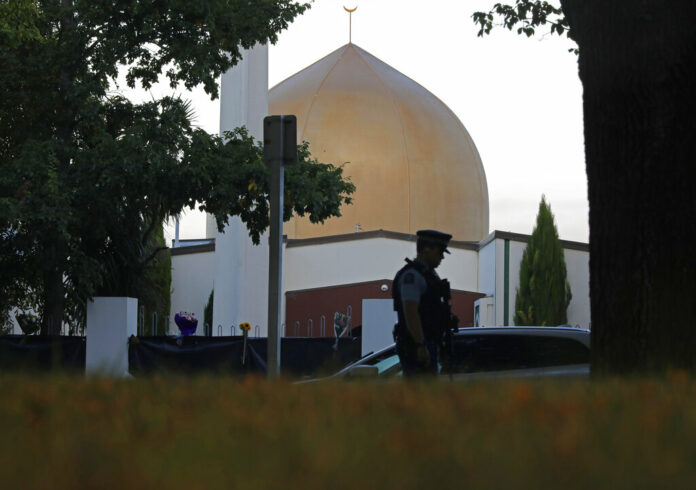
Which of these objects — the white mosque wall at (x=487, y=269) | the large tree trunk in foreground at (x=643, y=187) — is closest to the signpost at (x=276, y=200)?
the large tree trunk in foreground at (x=643, y=187)

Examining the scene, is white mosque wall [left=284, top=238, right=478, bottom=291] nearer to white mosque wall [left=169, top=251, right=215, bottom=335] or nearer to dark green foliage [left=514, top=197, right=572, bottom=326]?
white mosque wall [left=169, top=251, right=215, bottom=335]

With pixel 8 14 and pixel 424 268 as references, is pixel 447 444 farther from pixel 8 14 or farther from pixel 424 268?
pixel 8 14

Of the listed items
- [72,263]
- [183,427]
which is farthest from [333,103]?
[183,427]

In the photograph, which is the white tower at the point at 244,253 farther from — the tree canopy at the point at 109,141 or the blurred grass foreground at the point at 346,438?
the blurred grass foreground at the point at 346,438

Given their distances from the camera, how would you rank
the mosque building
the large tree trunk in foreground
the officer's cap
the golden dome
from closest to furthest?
the large tree trunk in foreground → the officer's cap → the mosque building → the golden dome

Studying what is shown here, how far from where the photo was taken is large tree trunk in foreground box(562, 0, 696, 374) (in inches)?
210

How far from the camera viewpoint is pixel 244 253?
25578 millimetres

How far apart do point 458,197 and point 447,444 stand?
40.4m

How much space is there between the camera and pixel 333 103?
40938mm

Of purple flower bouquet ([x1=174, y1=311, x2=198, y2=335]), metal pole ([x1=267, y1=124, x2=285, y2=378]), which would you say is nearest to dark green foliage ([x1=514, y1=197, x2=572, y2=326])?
purple flower bouquet ([x1=174, y1=311, x2=198, y2=335])

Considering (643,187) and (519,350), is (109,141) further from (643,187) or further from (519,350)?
(643,187)

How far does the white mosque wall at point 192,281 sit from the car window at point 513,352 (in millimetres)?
24135

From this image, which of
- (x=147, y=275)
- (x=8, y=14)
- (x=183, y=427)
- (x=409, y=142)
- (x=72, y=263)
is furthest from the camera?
(x=409, y=142)

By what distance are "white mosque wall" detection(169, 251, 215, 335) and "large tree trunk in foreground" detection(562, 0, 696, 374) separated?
27.3m
